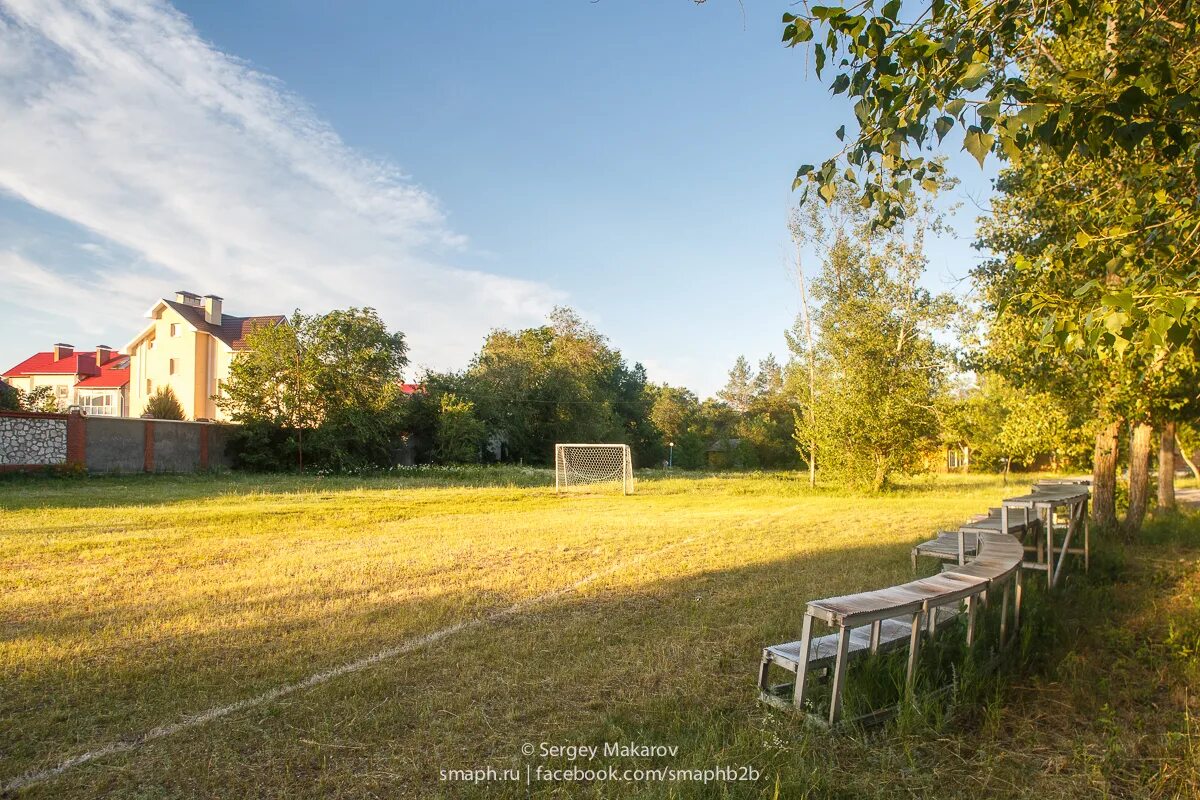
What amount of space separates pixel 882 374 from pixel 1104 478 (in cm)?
988

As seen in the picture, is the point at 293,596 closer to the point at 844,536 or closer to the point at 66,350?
the point at 844,536

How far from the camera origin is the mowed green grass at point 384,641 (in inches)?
124

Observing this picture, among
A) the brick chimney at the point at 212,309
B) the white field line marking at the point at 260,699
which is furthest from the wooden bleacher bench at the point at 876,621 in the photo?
the brick chimney at the point at 212,309

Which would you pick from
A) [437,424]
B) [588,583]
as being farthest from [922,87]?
[437,424]

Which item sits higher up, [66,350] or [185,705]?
[66,350]

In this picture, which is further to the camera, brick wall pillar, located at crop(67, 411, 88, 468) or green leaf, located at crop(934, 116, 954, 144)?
brick wall pillar, located at crop(67, 411, 88, 468)

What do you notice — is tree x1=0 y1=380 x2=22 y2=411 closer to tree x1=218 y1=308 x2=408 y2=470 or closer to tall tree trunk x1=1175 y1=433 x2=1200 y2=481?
tree x1=218 y1=308 x2=408 y2=470

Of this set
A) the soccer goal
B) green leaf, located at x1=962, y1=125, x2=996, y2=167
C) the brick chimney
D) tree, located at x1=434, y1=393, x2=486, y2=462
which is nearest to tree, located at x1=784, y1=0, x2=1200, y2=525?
green leaf, located at x1=962, y1=125, x2=996, y2=167

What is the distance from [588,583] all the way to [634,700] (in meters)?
3.25

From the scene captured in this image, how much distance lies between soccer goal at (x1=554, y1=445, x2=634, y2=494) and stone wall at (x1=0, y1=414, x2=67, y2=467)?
14036mm

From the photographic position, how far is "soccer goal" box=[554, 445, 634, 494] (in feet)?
73.1

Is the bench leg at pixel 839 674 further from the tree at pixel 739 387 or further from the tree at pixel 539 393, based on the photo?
the tree at pixel 739 387

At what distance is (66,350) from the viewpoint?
46.0 metres

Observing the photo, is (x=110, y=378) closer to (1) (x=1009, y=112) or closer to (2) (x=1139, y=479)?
(2) (x=1139, y=479)
